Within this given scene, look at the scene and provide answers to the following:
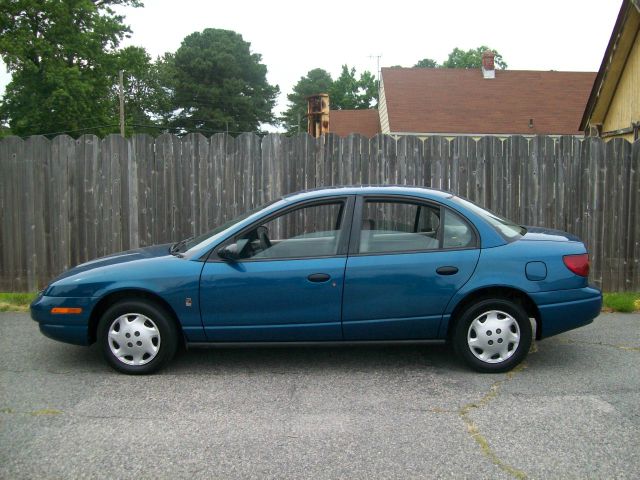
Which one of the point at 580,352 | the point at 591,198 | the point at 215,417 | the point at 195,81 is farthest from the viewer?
the point at 195,81

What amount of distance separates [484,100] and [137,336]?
24891 millimetres

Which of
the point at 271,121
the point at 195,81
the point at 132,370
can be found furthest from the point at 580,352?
the point at 271,121

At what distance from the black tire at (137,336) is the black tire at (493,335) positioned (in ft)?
7.94

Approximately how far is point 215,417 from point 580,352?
357 centimetres

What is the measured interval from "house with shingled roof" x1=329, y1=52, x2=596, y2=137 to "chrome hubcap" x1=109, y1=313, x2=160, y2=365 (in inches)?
811

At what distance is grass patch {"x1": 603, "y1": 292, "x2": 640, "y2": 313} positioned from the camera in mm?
7625

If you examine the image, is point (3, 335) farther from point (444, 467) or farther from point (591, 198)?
point (591, 198)

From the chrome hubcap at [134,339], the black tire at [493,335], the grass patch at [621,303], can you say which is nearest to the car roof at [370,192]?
the black tire at [493,335]

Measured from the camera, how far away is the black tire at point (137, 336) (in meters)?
5.21

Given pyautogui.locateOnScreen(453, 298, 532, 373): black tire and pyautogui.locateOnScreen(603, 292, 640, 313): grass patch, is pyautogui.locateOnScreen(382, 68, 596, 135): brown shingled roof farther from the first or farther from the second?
pyautogui.locateOnScreen(453, 298, 532, 373): black tire

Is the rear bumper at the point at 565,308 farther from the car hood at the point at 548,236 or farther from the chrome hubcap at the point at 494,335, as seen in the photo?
the car hood at the point at 548,236

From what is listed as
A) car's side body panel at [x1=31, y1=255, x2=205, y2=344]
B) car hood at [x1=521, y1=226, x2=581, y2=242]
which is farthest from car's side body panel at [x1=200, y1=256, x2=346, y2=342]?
car hood at [x1=521, y1=226, x2=581, y2=242]

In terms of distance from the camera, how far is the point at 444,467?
361cm

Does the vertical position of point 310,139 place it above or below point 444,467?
above
